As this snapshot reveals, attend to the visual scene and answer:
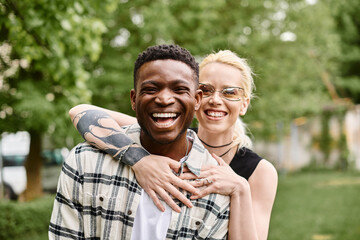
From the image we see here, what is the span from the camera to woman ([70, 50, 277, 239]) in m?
2.17

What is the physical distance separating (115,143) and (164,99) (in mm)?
385

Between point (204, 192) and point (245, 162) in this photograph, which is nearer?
point (204, 192)

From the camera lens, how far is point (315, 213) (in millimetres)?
10477

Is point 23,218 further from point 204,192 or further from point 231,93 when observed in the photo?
point 204,192

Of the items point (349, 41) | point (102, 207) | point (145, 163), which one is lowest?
point (102, 207)

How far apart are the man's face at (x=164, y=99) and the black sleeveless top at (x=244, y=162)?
0.87 meters

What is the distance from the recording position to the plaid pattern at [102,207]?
1.97 m

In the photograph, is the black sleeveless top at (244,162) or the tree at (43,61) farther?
the tree at (43,61)

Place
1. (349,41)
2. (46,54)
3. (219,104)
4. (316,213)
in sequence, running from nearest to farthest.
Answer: (219,104), (46,54), (316,213), (349,41)

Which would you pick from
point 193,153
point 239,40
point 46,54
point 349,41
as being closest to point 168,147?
point 193,153

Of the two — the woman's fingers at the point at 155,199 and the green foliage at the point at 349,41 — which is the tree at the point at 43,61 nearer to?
the woman's fingers at the point at 155,199

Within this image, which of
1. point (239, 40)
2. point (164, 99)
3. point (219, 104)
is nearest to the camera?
point (164, 99)

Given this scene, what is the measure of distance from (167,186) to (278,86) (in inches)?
448

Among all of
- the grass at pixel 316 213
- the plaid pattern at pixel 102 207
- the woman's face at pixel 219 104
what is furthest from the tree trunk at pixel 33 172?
the plaid pattern at pixel 102 207
